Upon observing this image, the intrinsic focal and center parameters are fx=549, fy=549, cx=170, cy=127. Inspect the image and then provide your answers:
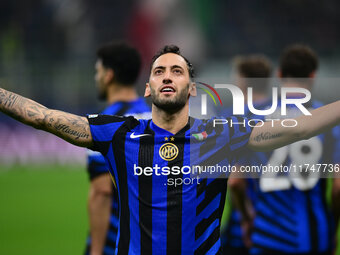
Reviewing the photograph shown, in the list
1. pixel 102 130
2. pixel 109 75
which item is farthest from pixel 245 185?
pixel 102 130

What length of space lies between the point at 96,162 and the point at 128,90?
0.74m

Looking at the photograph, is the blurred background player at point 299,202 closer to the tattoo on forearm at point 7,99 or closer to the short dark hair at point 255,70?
the short dark hair at point 255,70

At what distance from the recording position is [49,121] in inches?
123

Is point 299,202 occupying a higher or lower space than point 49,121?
lower

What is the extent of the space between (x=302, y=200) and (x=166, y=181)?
1.56 meters

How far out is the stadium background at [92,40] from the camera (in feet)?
58.0

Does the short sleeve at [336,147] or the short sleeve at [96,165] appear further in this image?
the short sleeve at [96,165]

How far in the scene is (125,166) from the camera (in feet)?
10.2

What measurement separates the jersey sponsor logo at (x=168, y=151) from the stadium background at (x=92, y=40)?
12435mm

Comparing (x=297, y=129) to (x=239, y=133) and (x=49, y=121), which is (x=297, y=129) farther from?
(x=49, y=121)

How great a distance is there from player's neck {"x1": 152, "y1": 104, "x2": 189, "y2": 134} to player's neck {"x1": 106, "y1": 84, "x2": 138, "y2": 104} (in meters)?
1.54

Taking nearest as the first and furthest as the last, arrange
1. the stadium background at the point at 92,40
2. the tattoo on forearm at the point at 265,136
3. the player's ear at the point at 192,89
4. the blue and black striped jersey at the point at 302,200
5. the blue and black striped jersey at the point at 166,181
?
the blue and black striped jersey at the point at 166,181, the tattoo on forearm at the point at 265,136, the player's ear at the point at 192,89, the blue and black striped jersey at the point at 302,200, the stadium background at the point at 92,40

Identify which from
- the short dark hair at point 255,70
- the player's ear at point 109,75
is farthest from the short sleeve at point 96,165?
the short dark hair at point 255,70

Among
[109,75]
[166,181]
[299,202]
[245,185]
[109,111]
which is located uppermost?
[109,75]
